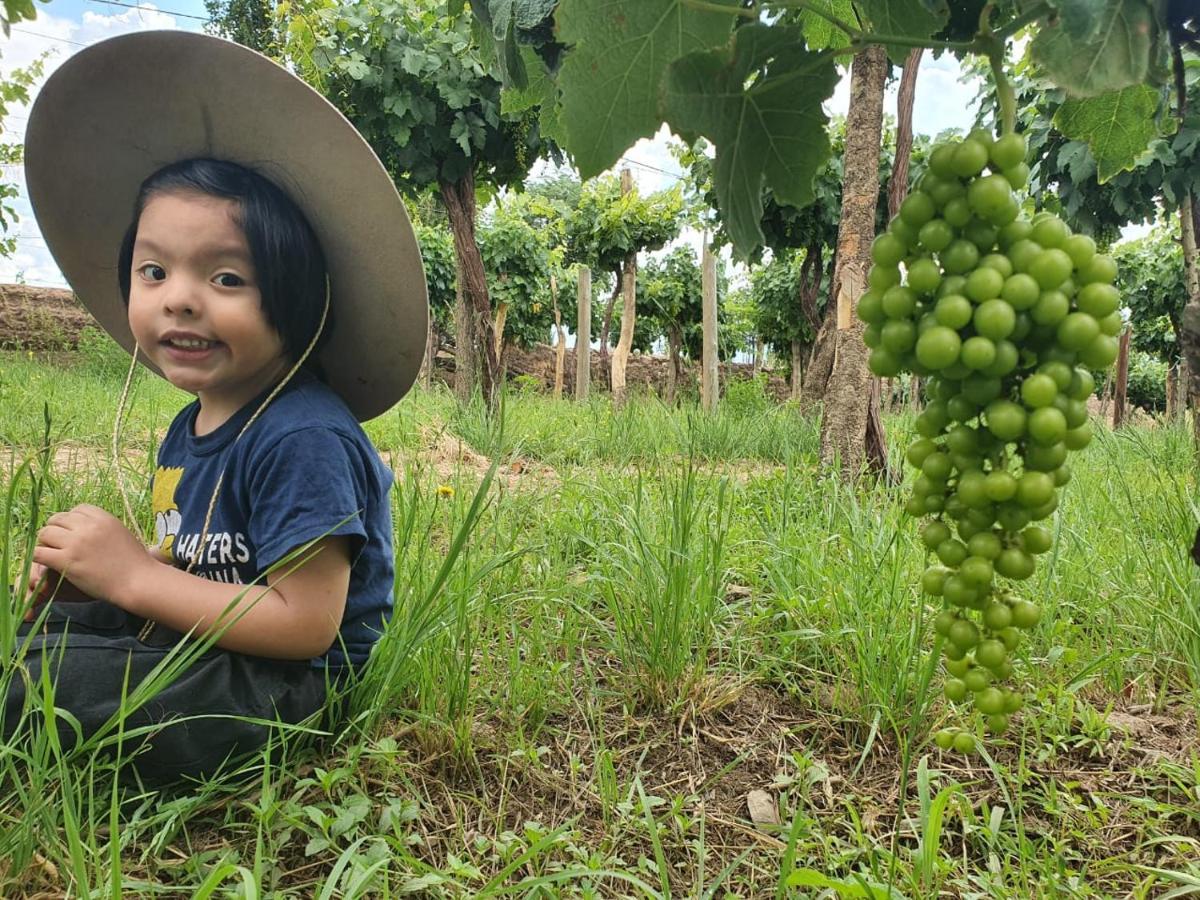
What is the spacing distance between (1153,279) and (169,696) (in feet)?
52.4

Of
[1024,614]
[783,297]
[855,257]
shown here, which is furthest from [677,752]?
[783,297]

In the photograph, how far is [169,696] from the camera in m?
1.18

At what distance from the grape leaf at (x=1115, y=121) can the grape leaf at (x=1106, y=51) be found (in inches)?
7.9

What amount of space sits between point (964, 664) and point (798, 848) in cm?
82

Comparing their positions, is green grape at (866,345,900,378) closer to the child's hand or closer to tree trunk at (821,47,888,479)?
the child's hand

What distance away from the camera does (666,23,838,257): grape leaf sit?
0.56 meters

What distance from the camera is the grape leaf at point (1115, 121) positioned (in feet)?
2.14

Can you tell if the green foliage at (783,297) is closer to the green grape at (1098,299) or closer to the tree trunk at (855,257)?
the tree trunk at (855,257)

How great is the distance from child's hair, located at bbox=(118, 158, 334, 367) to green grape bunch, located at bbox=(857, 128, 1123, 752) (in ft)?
3.45

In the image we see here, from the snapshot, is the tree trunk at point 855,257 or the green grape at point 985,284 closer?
the green grape at point 985,284

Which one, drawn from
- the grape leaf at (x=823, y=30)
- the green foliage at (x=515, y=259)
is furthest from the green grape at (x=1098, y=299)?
the green foliage at (x=515, y=259)

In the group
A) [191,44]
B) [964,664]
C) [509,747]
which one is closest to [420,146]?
[191,44]

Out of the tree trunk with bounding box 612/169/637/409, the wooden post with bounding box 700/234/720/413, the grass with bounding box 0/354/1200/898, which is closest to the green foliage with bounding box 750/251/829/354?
the tree trunk with bounding box 612/169/637/409

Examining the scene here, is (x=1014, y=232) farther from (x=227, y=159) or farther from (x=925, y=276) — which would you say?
(x=227, y=159)
